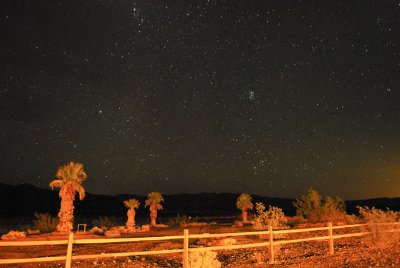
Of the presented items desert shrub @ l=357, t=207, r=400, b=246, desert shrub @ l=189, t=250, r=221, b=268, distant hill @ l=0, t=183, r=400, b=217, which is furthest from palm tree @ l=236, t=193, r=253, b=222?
distant hill @ l=0, t=183, r=400, b=217

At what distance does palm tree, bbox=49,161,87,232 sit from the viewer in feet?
104

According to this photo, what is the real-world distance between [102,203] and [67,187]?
103 metres

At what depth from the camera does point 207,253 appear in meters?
12.8

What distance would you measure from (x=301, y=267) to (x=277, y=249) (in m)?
4.60

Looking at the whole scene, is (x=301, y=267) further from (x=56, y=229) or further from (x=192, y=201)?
(x=192, y=201)

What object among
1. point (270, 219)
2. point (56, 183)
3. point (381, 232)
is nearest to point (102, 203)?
point (56, 183)

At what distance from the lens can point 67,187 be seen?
107 feet

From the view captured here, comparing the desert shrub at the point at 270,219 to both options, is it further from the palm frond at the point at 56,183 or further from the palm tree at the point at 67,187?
the palm frond at the point at 56,183

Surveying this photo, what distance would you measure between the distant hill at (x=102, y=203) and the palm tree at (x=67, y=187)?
257ft

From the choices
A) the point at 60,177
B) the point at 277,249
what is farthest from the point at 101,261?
the point at 60,177

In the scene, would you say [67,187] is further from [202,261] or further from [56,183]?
[202,261]

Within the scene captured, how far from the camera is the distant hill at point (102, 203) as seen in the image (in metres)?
114

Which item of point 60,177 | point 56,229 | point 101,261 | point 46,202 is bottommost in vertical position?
point 101,261

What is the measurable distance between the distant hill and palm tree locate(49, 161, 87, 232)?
78468 millimetres
